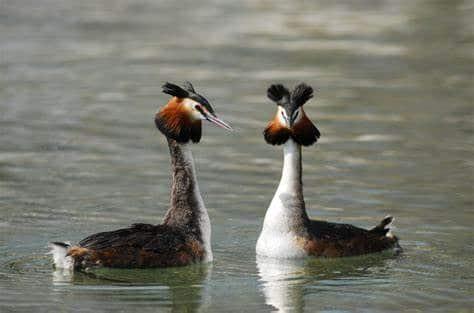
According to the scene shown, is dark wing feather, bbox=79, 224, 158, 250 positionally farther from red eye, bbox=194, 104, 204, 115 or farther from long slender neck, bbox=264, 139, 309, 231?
long slender neck, bbox=264, 139, 309, 231

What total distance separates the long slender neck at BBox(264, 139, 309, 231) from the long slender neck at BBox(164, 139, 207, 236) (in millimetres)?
667

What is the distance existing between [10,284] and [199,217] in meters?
1.91

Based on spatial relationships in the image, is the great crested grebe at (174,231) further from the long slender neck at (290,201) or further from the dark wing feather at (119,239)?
the long slender neck at (290,201)

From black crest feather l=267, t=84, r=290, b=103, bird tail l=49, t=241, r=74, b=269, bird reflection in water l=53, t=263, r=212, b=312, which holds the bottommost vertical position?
bird reflection in water l=53, t=263, r=212, b=312

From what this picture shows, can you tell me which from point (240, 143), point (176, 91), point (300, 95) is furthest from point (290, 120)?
point (240, 143)

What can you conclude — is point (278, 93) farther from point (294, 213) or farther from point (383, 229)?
point (383, 229)

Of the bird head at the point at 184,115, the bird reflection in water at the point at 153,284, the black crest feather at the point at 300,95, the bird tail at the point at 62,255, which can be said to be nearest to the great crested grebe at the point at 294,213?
the black crest feather at the point at 300,95

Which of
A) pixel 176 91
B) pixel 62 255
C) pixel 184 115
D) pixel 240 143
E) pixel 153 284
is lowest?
pixel 153 284

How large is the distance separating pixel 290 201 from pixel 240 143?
18.0 feet

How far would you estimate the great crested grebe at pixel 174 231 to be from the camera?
12.0 meters

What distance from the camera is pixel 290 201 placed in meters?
13.0

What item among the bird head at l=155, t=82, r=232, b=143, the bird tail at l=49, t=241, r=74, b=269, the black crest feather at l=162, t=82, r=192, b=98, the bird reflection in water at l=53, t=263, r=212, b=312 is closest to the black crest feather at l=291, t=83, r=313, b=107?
the bird head at l=155, t=82, r=232, b=143

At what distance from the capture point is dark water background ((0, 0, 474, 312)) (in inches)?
467

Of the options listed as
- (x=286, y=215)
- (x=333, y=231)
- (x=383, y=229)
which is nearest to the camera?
(x=286, y=215)
